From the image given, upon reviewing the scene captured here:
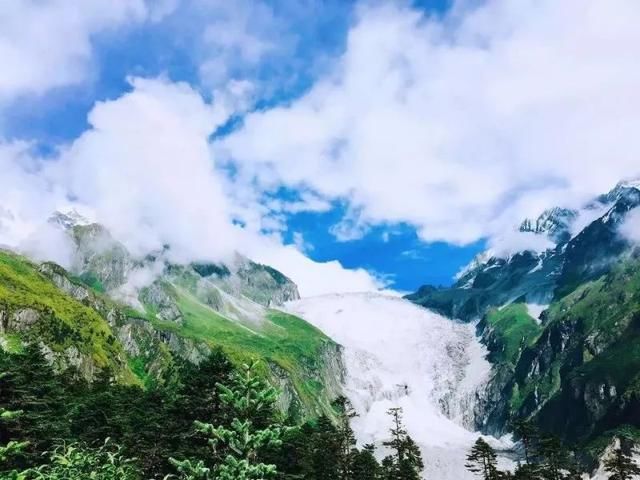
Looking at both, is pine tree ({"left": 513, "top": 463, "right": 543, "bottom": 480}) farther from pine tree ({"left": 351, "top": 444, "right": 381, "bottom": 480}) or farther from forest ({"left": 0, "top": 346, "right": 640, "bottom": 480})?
pine tree ({"left": 351, "top": 444, "right": 381, "bottom": 480})

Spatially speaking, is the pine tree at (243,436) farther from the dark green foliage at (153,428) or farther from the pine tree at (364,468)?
the pine tree at (364,468)

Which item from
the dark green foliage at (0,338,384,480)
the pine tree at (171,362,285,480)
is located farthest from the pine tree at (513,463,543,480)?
the pine tree at (171,362,285,480)

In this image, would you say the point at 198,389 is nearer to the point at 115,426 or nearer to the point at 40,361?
the point at 40,361

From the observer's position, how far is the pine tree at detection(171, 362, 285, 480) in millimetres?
18219

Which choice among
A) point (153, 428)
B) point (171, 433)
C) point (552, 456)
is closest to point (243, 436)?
point (171, 433)

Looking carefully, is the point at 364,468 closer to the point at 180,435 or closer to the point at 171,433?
the point at 171,433

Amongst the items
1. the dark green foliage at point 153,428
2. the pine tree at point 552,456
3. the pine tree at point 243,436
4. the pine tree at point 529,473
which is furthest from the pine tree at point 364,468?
the pine tree at point 243,436

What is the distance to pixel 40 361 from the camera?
215 feet

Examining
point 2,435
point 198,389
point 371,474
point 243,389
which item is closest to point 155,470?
point 2,435

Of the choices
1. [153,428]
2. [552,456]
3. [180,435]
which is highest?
[552,456]

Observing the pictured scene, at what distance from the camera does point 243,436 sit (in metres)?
Result: 19.2

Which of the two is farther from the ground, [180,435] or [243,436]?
[180,435]

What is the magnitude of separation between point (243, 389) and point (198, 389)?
31.2 meters

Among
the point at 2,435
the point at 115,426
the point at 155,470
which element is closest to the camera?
the point at 2,435
